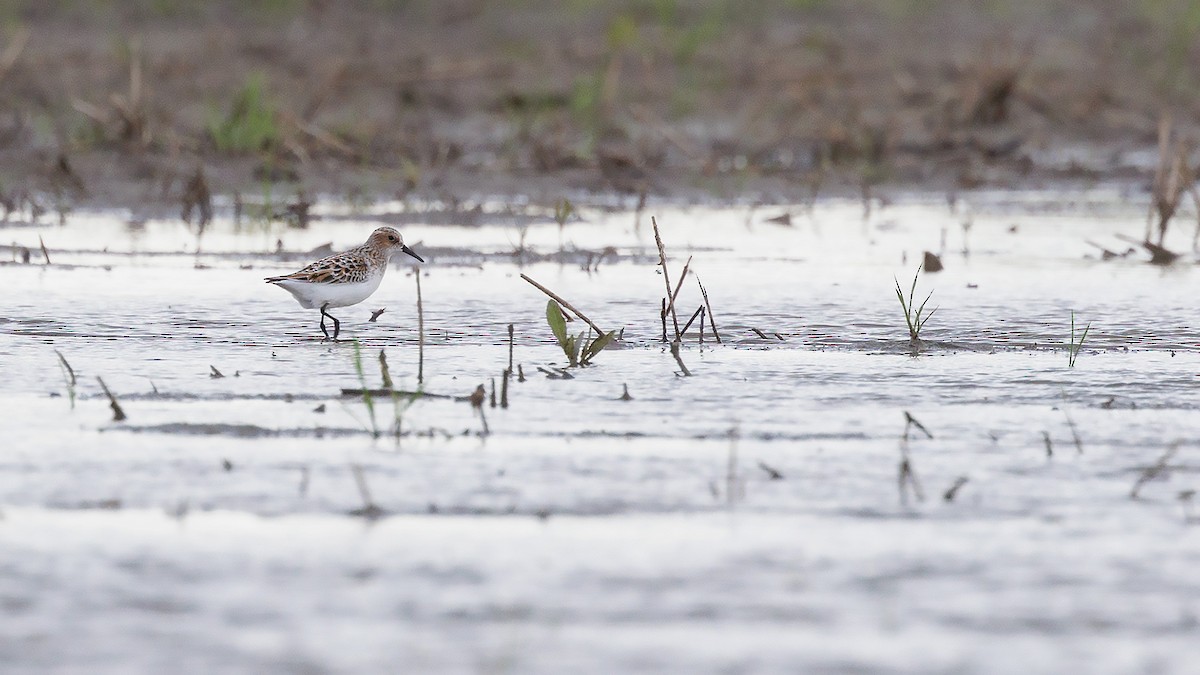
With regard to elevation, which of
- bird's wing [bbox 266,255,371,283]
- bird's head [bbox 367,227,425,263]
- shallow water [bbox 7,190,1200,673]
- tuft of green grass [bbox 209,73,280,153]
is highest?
tuft of green grass [bbox 209,73,280,153]

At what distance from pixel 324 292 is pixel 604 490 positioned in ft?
8.13

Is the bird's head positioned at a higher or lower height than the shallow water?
higher

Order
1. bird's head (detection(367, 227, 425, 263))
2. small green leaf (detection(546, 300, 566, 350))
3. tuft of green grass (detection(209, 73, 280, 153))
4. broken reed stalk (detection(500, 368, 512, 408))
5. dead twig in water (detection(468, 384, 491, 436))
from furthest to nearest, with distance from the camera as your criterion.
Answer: tuft of green grass (detection(209, 73, 280, 153))
bird's head (detection(367, 227, 425, 263))
small green leaf (detection(546, 300, 566, 350))
broken reed stalk (detection(500, 368, 512, 408))
dead twig in water (detection(468, 384, 491, 436))

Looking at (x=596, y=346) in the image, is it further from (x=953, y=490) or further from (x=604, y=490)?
(x=953, y=490)

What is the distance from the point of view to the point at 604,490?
3.75m

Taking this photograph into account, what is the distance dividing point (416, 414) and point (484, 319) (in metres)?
1.84

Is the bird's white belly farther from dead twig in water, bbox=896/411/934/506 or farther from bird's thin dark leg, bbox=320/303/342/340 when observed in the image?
dead twig in water, bbox=896/411/934/506

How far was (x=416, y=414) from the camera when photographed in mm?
4512

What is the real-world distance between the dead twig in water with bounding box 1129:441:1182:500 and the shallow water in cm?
4

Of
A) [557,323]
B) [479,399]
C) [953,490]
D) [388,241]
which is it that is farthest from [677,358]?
[388,241]

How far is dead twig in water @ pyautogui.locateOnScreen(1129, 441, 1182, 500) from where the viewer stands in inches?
147

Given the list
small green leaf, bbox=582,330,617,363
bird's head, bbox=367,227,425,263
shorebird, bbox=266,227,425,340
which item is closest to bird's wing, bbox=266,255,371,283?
shorebird, bbox=266,227,425,340

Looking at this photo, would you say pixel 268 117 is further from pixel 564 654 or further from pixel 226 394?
pixel 564 654

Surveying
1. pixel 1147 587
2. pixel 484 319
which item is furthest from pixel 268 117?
pixel 1147 587
